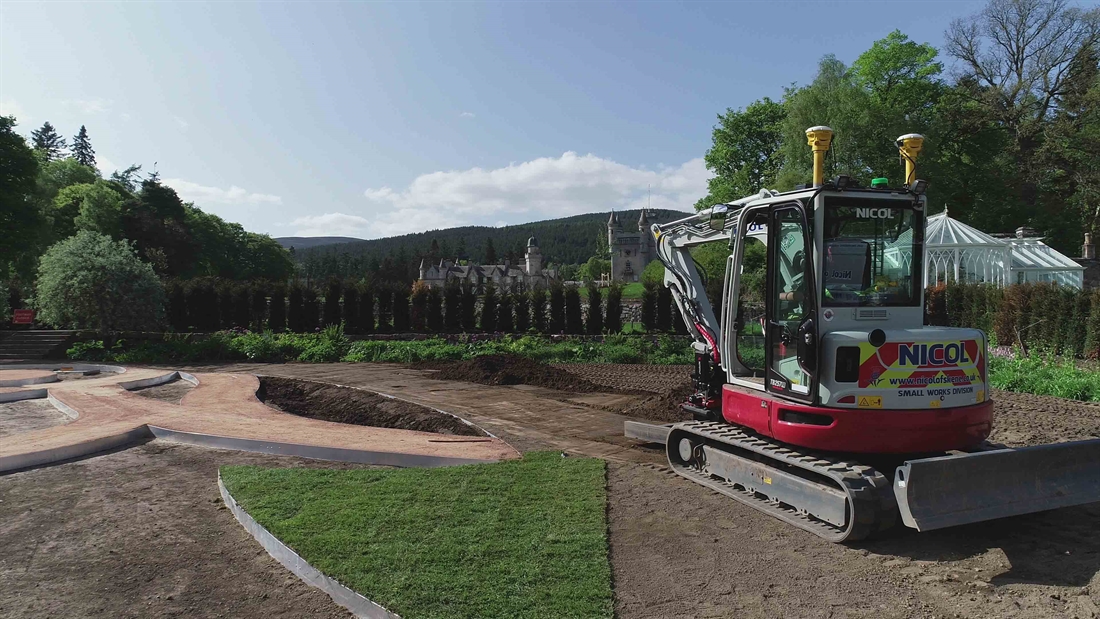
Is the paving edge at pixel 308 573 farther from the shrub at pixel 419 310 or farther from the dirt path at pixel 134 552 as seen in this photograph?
the shrub at pixel 419 310

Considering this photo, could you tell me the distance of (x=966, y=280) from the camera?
28.9m

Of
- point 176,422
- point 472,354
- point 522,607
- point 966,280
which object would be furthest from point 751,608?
point 966,280

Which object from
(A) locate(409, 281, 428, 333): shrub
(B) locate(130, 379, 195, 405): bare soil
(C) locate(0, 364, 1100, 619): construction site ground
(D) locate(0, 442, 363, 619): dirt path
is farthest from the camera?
(A) locate(409, 281, 428, 333): shrub

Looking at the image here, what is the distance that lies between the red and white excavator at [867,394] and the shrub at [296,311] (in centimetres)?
2295

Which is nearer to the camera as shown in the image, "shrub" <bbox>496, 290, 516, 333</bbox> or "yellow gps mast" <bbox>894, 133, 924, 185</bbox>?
"yellow gps mast" <bbox>894, 133, 924, 185</bbox>

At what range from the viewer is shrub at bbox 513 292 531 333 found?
2545cm

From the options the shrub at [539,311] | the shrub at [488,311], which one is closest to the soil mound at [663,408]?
the shrub at [539,311]

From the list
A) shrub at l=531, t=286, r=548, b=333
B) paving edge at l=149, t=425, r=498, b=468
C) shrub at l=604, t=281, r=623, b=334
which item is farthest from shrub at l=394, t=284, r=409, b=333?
paving edge at l=149, t=425, r=498, b=468

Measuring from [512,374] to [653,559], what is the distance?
10.7 m

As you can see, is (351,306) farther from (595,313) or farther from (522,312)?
(595,313)

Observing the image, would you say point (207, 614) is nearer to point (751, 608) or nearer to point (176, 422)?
point (751, 608)

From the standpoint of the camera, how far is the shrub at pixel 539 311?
25.2 meters

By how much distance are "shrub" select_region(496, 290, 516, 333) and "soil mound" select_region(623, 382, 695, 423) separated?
1283 cm

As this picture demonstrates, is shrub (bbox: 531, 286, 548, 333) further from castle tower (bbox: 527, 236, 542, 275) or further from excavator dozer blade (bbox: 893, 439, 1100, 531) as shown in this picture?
castle tower (bbox: 527, 236, 542, 275)
